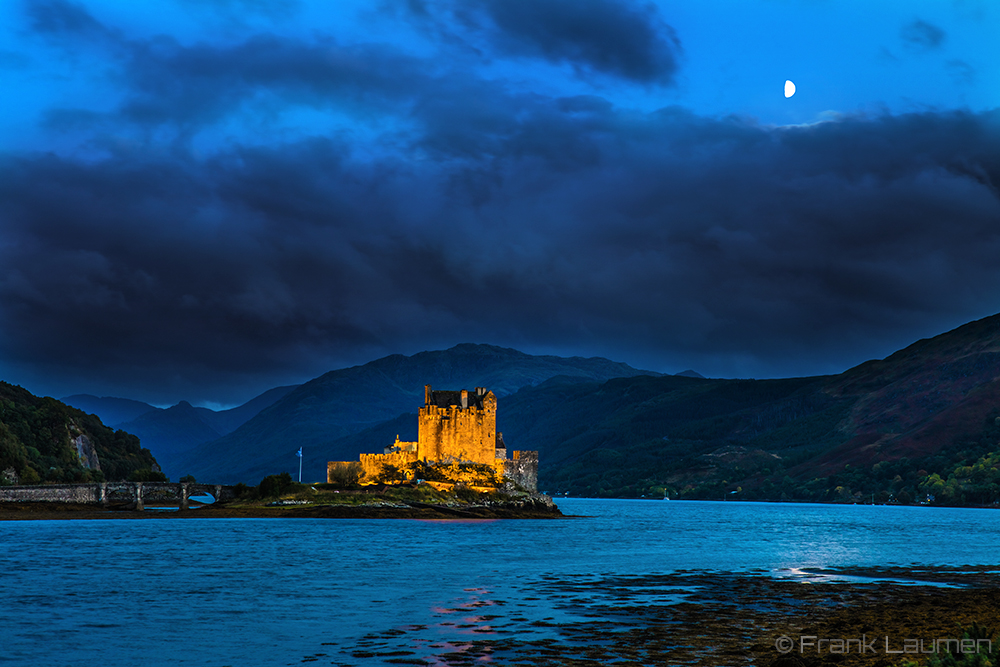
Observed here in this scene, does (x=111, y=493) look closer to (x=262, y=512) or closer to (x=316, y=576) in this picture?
(x=262, y=512)

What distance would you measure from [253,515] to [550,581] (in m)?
98.1

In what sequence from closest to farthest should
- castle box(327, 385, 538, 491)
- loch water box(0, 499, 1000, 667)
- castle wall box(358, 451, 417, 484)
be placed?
loch water box(0, 499, 1000, 667)
castle wall box(358, 451, 417, 484)
castle box(327, 385, 538, 491)

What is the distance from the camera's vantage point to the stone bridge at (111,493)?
5527 inches

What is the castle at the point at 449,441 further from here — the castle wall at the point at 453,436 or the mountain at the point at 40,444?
the mountain at the point at 40,444

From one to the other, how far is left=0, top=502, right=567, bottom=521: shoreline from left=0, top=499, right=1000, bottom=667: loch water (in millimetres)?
16387

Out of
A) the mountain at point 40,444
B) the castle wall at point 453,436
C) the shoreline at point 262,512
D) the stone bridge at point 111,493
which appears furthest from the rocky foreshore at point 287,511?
the mountain at point 40,444

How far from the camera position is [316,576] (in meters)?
59.3

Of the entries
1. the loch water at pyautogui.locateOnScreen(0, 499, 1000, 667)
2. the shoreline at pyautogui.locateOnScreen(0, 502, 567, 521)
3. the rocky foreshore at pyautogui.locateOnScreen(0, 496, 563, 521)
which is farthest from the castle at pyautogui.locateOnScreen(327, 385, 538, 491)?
the loch water at pyautogui.locateOnScreen(0, 499, 1000, 667)

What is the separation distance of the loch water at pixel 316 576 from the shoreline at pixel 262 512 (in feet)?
53.8

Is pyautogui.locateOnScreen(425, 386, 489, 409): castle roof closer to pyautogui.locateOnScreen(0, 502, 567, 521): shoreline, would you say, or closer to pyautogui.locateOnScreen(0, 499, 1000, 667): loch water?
pyautogui.locateOnScreen(0, 502, 567, 521): shoreline

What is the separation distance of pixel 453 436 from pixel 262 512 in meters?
39.3

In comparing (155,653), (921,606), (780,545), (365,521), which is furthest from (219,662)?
(365,521)

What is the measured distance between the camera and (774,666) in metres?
25.2

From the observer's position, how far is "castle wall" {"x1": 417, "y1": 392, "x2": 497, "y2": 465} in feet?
558
